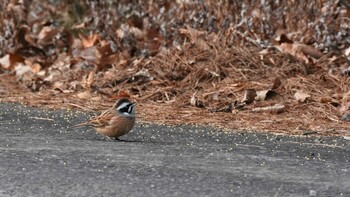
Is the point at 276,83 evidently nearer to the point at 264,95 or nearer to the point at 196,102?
the point at 264,95

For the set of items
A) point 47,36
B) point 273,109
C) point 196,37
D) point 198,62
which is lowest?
point 273,109

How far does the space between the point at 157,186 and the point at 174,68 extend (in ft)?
17.4

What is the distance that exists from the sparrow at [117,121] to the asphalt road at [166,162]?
4.3 inches

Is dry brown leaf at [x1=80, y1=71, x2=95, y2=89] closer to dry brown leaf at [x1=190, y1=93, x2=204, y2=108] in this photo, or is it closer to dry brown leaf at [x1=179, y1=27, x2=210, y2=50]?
dry brown leaf at [x1=179, y1=27, x2=210, y2=50]

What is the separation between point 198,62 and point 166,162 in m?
4.44

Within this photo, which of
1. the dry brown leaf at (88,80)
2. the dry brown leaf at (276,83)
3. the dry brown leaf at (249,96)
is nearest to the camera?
the dry brown leaf at (249,96)

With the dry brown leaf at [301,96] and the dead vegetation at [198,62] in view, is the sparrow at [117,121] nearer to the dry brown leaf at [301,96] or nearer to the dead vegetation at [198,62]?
the dead vegetation at [198,62]

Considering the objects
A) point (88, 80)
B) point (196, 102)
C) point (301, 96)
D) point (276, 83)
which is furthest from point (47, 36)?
point (301, 96)

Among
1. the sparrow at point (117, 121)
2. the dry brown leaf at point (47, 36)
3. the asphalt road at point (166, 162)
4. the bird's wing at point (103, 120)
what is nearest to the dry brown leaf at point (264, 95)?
the asphalt road at point (166, 162)

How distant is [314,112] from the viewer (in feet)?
34.6

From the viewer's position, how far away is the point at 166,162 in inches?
308

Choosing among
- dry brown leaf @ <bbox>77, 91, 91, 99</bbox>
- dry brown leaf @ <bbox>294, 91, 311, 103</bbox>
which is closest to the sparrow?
dry brown leaf @ <bbox>294, 91, 311, 103</bbox>

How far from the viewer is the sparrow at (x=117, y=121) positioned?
9.12 metres

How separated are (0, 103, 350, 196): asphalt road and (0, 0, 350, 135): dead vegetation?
89cm
